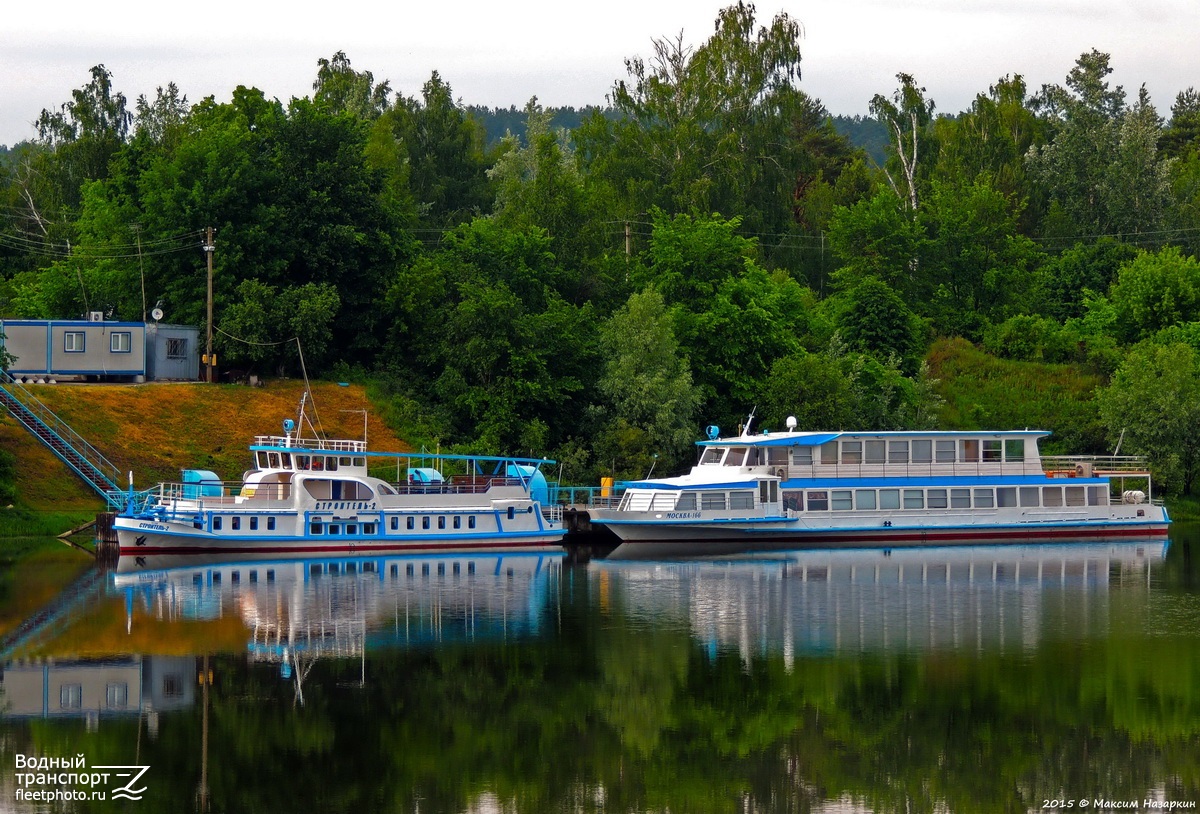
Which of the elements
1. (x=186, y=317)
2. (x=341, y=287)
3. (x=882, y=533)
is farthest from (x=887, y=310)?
(x=186, y=317)

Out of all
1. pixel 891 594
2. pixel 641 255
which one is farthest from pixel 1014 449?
pixel 641 255

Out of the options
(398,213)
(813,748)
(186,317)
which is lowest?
(813,748)

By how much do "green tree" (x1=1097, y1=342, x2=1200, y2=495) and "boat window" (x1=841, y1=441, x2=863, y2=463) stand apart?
1996cm

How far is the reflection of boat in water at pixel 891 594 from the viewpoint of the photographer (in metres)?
39.8

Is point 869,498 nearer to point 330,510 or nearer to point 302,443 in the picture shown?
point 330,510

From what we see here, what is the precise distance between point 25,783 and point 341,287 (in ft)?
184

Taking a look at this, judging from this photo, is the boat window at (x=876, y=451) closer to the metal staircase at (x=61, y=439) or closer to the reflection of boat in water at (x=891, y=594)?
the reflection of boat in water at (x=891, y=594)

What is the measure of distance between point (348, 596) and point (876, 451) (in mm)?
29149

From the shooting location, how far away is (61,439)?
63.6 meters

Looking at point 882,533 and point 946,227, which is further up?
point 946,227

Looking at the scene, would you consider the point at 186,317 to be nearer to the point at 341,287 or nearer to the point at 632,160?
the point at 341,287

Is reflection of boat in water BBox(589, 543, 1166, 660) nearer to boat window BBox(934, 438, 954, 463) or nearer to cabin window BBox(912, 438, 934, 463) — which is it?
cabin window BBox(912, 438, 934, 463)

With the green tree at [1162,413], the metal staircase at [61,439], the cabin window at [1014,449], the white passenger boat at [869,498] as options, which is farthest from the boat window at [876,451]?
the metal staircase at [61,439]

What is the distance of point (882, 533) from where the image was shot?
6531cm
